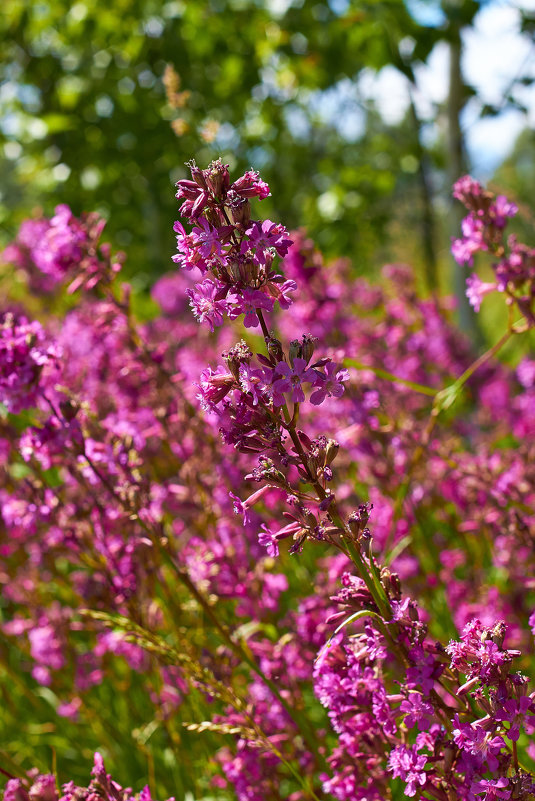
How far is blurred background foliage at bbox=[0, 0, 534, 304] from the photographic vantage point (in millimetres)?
5395

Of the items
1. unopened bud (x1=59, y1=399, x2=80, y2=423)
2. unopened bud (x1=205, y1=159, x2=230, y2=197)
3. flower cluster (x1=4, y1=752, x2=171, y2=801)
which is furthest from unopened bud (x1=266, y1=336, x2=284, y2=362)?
unopened bud (x1=59, y1=399, x2=80, y2=423)

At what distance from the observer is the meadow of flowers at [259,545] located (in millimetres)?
1294

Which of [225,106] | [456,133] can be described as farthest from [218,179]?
[225,106]

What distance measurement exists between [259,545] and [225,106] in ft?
20.6

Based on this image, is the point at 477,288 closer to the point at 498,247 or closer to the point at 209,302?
the point at 498,247

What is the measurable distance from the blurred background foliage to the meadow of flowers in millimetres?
1856

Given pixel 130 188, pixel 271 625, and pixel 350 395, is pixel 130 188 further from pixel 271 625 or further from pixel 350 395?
pixel 271 625

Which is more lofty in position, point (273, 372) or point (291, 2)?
point (291, 2)

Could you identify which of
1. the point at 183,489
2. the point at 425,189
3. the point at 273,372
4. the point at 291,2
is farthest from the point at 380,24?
the point at 273,372

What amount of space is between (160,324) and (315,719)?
3.08 meters

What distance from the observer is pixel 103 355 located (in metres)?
3.35

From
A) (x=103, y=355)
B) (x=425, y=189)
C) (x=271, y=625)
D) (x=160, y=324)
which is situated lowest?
(x=271, y=625)

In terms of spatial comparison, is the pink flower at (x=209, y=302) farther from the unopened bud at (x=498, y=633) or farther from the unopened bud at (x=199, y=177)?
the unopened bud at (x=498, y=633)

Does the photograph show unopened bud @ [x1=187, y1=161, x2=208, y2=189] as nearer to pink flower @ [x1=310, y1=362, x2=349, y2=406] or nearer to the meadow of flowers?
the meadow of flowers
